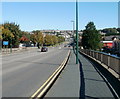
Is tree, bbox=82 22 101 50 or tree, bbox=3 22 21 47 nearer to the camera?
tree, bbox=82 22 101 50

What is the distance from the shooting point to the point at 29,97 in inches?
362

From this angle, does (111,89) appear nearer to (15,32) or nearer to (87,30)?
(87,30)

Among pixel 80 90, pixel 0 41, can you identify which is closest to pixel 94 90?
pixel 80 90

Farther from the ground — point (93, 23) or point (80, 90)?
point (93, 23)

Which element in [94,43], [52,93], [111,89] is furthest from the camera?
[94,43]

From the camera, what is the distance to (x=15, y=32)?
100500 millimetres

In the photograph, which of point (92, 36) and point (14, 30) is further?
point (14, 30)

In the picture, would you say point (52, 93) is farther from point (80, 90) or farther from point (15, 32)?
point (15, 32)

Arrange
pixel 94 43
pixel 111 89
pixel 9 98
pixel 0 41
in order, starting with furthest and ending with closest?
1. pixel 0 41
2. pixel 94 43
3. pixel 111 89
4. pixel 9 98

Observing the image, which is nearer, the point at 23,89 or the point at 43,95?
the point at 43,95

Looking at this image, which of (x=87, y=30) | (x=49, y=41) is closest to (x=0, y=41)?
(x=87, y=30)

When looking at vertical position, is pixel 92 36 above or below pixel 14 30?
below

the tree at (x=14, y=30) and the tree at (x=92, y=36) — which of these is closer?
the tree at (x=92, y=36)

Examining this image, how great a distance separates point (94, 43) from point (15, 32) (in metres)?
52.1
